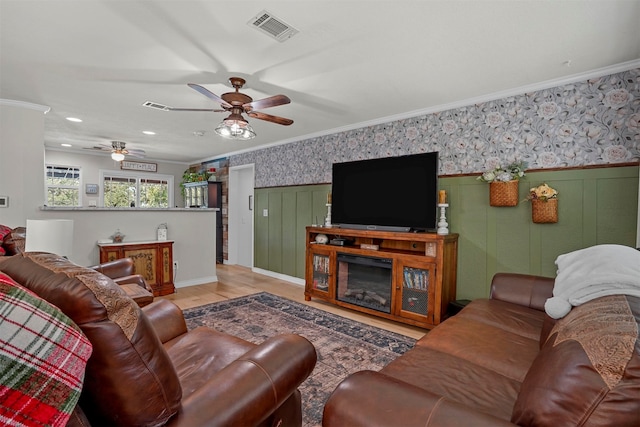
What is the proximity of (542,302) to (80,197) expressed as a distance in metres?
8.11

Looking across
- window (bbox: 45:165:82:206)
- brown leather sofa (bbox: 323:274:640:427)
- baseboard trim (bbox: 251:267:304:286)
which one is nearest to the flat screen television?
baseboard trim (bbox: 251:267:304:286)

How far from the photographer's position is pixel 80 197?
6727 mm

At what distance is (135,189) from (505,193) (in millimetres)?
7633

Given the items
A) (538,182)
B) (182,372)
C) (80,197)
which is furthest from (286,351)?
(80,197)

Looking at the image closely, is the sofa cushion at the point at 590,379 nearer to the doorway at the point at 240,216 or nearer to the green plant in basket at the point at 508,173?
the green plant in basket at the point at 508,173

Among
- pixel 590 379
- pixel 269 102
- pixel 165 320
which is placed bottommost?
pixel 165 320

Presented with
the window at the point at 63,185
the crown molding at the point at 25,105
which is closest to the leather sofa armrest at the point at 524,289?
the crown molding at the point at 25,105

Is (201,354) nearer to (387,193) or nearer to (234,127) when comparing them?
(234,127)

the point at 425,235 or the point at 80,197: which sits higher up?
the point at 80,197

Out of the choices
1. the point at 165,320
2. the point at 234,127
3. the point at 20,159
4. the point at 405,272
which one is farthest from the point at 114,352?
the point at 20,159

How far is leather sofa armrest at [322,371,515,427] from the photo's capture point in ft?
2.88

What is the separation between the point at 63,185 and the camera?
6.55 meters

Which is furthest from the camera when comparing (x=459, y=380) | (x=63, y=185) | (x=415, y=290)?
(x=63, y=185)

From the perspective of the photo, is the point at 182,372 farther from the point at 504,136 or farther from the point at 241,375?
the point at 504,136
